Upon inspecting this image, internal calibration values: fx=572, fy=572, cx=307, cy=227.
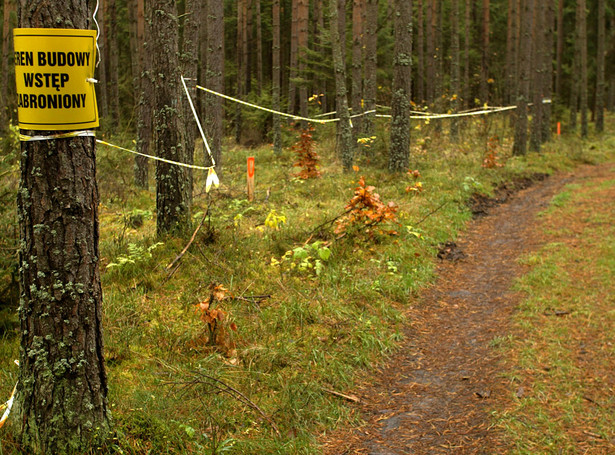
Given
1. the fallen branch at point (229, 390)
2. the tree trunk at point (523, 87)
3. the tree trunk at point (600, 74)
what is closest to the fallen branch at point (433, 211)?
the fallen branch at point (229, 390)

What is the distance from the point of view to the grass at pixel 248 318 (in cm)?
417

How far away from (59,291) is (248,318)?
112 inches

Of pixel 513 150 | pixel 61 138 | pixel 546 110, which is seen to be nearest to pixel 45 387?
pixel 61 138

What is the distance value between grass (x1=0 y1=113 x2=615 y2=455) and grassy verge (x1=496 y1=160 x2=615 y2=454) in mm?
589

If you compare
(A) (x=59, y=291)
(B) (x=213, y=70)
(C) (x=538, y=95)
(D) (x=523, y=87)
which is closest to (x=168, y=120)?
(A) (x=59, y=291)

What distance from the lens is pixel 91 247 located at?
10.8ft

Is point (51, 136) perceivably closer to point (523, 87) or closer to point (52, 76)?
point (52, 76)

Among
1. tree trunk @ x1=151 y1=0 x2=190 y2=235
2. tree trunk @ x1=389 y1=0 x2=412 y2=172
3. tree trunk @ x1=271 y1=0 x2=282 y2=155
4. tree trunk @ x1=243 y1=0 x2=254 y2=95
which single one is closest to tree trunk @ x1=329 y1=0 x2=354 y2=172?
tree trunk @ x1=389 y1=0 x2=412 y2=172

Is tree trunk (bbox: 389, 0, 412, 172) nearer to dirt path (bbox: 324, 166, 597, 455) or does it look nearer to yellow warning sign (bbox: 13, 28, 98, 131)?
dirt path (bbox: 324, 166, 597, 455)

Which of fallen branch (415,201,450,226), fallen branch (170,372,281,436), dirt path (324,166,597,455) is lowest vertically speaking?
dirt path (324,166,597,455)

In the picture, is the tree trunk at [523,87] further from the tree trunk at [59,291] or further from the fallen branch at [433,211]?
the tree trunk at [59,291]

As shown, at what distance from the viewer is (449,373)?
560 centimetres

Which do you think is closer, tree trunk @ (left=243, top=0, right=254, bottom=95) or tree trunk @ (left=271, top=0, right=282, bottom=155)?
tree trunk @ (left=271, top=0, right=282, bottom=155)

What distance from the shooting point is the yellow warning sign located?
3008 millimetres
